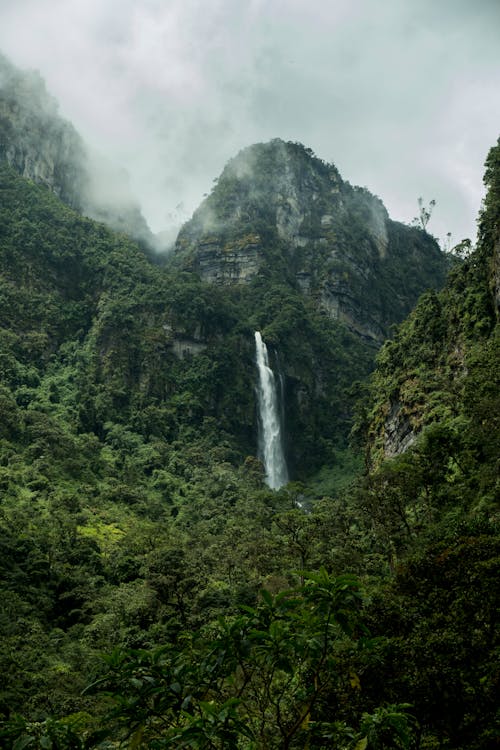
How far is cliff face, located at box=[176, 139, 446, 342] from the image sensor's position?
102 metres

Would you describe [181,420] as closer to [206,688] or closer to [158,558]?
[158,558]

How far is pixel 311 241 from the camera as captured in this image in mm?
111500

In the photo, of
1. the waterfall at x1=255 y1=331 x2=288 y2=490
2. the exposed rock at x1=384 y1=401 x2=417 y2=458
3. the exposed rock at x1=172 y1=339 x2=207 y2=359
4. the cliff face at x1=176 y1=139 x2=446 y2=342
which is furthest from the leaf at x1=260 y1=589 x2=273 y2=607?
the cliff face at x1=176 y1=139 x2=446 y2=342

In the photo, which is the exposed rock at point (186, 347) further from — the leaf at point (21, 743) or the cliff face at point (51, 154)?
the leaf at point (21, 743)

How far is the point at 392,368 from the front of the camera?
50.1 m

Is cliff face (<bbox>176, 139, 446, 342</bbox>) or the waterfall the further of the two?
cliff face (<bbox>176, 139, 446, 342</bbox>)

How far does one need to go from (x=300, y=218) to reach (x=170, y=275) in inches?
1484

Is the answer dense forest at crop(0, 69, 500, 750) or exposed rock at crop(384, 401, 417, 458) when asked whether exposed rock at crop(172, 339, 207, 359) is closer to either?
dense forest at crop(0, 69, 500, 750)

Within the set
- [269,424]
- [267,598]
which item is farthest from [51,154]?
[267,598]

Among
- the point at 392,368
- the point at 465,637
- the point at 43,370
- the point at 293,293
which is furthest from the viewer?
the point at 293,293

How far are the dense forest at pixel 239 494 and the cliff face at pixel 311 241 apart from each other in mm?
683

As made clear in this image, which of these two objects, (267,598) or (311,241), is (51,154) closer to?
(311,241)

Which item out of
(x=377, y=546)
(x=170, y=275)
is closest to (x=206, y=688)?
(x=377, y=546)

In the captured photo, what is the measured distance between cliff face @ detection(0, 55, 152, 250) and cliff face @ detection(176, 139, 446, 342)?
64.0ft
